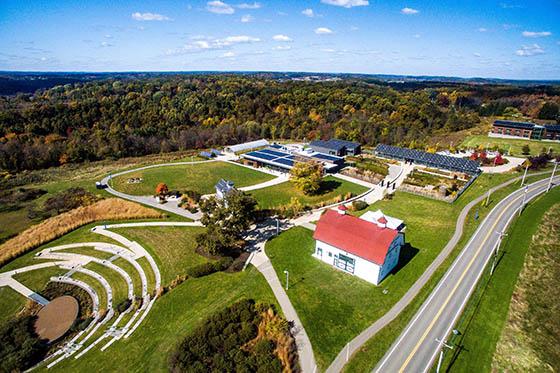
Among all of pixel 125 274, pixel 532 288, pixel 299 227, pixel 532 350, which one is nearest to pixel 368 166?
pixel 299 227

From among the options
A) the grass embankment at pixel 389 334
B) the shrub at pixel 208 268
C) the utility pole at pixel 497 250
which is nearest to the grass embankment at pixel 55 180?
the shrub at pixel 208 268

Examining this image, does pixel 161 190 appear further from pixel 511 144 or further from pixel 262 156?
pixel 511 144

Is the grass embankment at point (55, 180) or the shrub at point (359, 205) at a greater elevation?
the shrub at point (359, 205)

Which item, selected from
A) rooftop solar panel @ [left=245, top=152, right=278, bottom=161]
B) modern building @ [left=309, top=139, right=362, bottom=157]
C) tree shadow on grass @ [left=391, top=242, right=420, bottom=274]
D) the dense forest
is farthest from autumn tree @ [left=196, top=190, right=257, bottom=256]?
the dense forest

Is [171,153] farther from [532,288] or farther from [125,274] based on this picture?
[532,288]

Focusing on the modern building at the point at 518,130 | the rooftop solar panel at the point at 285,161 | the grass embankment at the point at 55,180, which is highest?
the modern building at the point at 518,130

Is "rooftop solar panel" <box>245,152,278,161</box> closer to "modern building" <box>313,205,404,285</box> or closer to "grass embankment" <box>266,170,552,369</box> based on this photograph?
"grass embankment" <box>266,170,552,369</box>

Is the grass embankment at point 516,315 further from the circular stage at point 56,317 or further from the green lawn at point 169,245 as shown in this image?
the circular stage at point 56,317
